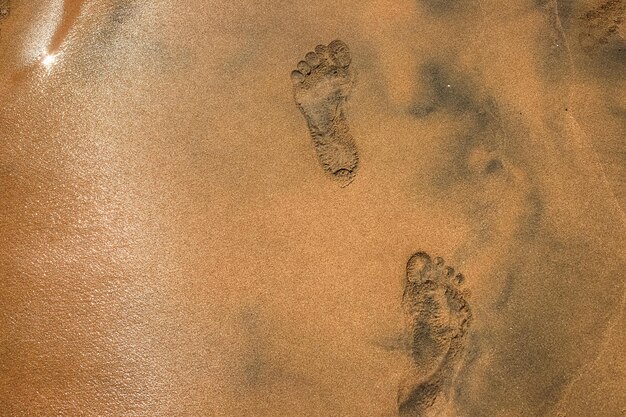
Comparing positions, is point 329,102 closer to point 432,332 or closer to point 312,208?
point 312,208

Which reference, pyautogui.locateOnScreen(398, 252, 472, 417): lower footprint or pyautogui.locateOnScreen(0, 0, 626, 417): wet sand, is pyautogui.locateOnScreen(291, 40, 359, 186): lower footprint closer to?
pyautogui.locateOnScreen(0, 0, 626, 417): wet sand

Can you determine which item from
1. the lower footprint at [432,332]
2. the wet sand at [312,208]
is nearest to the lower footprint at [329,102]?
the wet sand at [312,208]

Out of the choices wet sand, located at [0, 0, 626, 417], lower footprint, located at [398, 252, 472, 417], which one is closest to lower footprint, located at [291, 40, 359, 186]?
wet sand, located at [0, 0, 626, 417]

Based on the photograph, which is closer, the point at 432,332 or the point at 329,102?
the point at 432,332

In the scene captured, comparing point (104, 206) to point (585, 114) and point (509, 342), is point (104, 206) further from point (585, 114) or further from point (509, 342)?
point (585, 114)

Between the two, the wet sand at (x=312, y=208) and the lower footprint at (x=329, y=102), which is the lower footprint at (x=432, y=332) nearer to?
the wet sand at (x=312, y=208)

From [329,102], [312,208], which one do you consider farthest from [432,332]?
[329,102]
